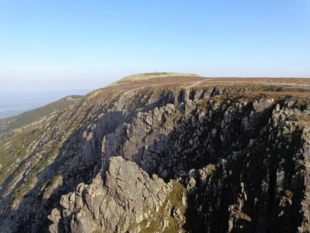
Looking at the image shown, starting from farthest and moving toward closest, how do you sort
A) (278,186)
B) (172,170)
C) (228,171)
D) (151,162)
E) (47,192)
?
(47,192), (151,162), (172,170), (228,171), (278,186)

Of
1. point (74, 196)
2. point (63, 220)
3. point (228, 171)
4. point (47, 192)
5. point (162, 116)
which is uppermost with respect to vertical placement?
point (162, 116)

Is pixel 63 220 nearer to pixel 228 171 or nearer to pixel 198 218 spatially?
pixel 198 218

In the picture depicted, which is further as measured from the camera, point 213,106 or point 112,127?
point 112,127

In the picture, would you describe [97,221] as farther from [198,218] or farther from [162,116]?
[162,116]

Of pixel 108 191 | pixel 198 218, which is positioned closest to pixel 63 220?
pixel 108 191

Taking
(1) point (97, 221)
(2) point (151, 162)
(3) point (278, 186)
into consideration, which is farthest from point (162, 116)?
(3) point (278, 186)

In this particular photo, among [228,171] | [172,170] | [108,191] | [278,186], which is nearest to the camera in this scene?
[278,186]

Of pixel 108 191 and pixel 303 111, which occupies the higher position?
pixel 303 111
